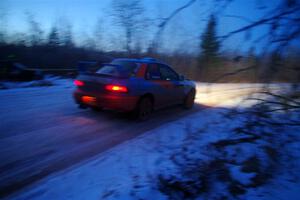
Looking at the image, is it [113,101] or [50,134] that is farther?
[113,101]

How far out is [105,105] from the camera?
732 cm

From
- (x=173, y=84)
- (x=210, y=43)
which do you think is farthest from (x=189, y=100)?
(x=210, y=43)

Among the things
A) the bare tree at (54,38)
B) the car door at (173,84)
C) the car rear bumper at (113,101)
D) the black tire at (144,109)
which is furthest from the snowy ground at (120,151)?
the bare tree at (54,38)

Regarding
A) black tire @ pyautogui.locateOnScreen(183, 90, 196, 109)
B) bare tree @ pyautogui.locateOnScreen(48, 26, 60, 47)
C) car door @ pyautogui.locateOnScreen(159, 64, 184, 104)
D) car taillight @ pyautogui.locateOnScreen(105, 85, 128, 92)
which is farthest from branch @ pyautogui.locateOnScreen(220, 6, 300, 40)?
bare tree @ pyautogui.locateOnScreen(48, 26, 60, 47)

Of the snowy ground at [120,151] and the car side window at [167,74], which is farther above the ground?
the car side window at [167,74]

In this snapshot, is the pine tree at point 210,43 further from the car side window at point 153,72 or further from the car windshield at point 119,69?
the car side window at point 153,72

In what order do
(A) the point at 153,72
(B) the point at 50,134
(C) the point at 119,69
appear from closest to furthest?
(B) the point at 50,134
(C) the point at 119,69
(A) the point at 153,72

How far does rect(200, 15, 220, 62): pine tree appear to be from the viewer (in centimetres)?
284

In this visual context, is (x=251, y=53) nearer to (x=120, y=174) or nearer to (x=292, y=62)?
(x=292, y=62)

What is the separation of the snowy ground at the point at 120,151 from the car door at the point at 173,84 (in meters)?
0.91

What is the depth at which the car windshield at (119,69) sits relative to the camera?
738 cm

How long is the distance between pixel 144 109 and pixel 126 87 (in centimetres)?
103

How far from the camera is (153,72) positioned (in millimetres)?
8086

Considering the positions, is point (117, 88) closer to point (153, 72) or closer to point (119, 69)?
point (119, 69)
